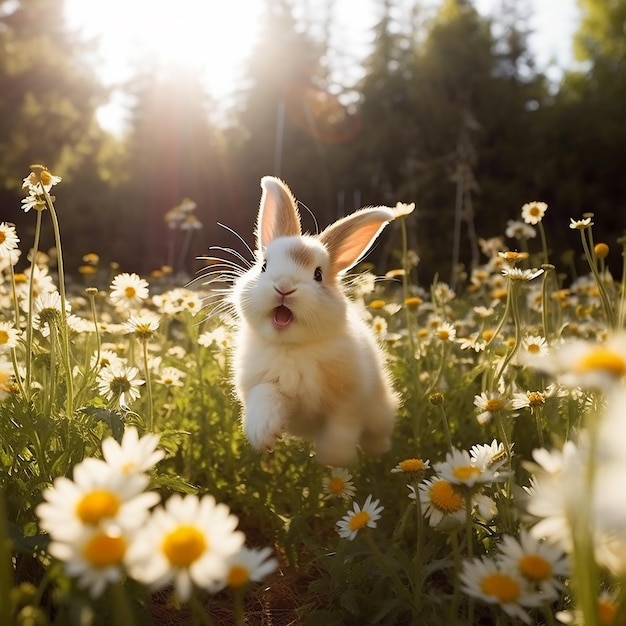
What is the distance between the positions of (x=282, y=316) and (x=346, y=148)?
12.6 meters

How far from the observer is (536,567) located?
1171mm

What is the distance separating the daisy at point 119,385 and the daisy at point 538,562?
1299mm

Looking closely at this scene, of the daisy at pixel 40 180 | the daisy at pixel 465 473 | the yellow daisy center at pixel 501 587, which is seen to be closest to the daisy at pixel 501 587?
the yellow daisy center at pixel 501 587

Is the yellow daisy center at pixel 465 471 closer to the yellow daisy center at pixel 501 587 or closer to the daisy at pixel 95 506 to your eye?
the yellow daisy center at pixel 501 587

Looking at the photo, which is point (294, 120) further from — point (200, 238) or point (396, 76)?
point (200, 238)

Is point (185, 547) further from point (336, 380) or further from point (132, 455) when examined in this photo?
point (336, 380)

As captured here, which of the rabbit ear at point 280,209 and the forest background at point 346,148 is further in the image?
the forest background at point 346,148

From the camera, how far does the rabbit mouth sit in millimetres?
2418

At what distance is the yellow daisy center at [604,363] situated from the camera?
826 millimetres

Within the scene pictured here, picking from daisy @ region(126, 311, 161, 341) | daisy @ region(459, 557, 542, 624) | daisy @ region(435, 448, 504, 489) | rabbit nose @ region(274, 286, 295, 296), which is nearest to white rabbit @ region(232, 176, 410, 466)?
rabbit nose @ region(274, 286, 295, 296)

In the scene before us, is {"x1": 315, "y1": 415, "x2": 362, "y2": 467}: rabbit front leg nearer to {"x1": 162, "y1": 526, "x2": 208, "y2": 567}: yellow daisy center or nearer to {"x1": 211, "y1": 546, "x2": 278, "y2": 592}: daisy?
{"x1": 211, "y1": 546, "x2": 278, "y2": 592}: daisy

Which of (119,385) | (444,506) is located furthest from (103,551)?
(119,385)

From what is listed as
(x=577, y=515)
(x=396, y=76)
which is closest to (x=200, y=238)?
(x=396, y=76)

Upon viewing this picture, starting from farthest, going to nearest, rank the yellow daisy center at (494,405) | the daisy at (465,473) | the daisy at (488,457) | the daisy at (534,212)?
1. the daisy at (534,212)
2. the yellow daisy center at (494,405)
3. the daisy at (488,457)
4. the daisy at (465,473)
